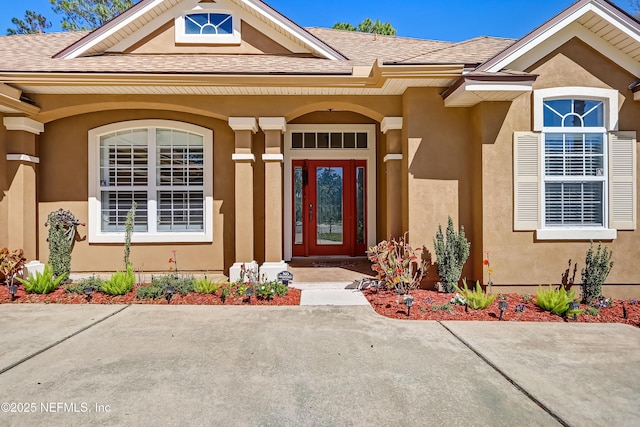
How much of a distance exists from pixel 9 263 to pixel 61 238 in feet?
2.80

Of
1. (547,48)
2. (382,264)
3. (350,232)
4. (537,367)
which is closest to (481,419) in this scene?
(537,367)

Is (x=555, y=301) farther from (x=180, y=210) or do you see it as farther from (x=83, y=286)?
(x=83, y=286)

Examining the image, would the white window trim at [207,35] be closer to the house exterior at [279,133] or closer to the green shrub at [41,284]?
the house exterior at [279,133]

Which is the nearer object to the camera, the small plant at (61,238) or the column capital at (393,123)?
the small plant at (61,238)

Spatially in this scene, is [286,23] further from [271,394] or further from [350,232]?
[271,394]

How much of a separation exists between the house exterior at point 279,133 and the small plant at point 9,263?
1.52 ft

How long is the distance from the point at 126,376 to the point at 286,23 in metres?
7.20

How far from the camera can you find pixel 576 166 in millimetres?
6055

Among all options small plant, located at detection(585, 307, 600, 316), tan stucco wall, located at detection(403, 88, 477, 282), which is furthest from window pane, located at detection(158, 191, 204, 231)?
small plant, located at detection(585, 307, 600, 316)

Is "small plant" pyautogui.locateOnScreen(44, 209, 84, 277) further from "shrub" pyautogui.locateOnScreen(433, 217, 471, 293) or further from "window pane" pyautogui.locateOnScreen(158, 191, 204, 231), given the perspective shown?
"shrub" pyautogui.locateOnScreen(433, 217, 471, 293)

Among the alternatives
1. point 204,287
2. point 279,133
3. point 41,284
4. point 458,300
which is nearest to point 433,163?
point 458,300

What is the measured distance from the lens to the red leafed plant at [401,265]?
608 cm

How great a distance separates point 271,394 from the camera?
118 inches

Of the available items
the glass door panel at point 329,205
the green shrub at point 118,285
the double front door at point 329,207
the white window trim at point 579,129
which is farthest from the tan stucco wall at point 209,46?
the white window trim at point 579,129
